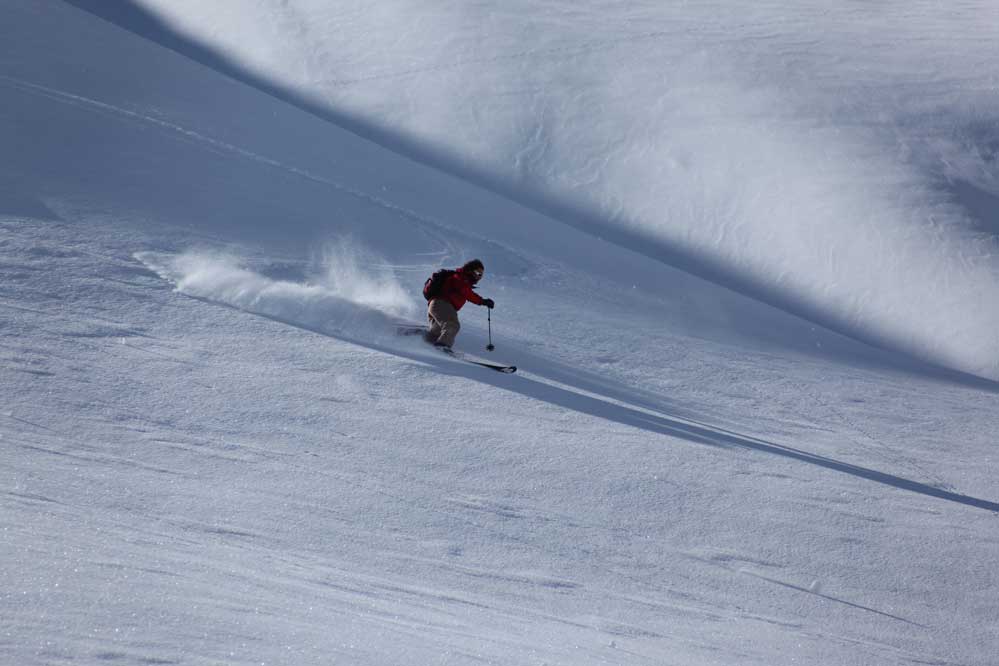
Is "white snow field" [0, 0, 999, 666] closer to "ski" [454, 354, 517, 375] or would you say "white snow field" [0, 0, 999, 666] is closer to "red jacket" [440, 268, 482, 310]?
"ski" [454, 354, 517, 375]

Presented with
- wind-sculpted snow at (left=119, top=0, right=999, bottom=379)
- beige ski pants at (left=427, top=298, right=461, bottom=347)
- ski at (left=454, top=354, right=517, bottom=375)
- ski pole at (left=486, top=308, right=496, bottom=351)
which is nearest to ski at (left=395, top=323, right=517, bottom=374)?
ski at (left=454, top=354, right=517, bottom=375)

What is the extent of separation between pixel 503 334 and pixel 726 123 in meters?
7.14

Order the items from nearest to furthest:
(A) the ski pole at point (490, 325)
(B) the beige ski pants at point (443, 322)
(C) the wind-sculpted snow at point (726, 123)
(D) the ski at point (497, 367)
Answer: (D) the ski at point (497, 367) < (B) the beige ski pants at point (443, 322) < (A) the ski pole at point (490, 325) < (C) the wind-sculpted snow at point (726, 123)

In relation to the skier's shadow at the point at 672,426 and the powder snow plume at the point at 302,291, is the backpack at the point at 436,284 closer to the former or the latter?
the powder snow plume at the point at 302,291

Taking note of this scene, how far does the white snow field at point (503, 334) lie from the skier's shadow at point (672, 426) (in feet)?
0.15

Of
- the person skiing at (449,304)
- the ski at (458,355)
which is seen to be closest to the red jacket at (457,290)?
the person skiing at (449,304)

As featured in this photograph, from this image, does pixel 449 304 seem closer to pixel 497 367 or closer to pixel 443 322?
pixel 443 322

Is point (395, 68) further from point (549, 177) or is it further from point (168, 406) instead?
point (168, 406)

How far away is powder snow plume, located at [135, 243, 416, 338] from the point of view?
8.48m

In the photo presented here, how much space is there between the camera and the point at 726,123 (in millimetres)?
14547

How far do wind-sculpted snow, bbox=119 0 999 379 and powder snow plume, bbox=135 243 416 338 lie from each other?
4360mm

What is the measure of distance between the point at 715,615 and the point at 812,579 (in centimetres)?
87

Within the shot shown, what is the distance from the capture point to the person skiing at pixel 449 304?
843cm

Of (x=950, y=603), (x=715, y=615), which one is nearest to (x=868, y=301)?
(x=950, y=603)
